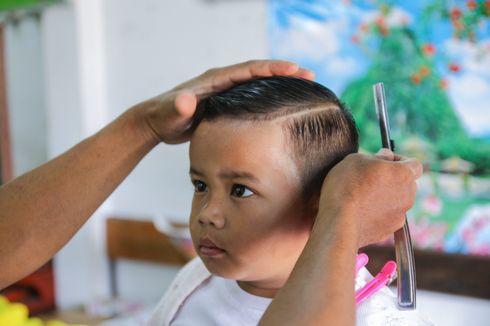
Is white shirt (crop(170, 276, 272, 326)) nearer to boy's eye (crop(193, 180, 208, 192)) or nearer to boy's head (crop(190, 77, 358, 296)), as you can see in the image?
boy's head (crop(190, 77, 358, 296))

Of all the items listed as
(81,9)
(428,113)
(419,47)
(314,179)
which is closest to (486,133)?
(428,113)

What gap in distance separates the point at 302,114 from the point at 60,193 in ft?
1.45

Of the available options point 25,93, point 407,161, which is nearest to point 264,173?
point 407,161

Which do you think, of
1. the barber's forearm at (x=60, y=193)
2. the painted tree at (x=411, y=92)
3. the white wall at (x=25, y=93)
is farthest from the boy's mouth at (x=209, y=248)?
the white wall at (x=25, y=93)

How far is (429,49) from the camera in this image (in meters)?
2.36

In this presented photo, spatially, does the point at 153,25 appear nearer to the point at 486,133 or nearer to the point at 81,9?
the point at 81,9

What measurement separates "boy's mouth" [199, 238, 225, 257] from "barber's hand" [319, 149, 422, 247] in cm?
22

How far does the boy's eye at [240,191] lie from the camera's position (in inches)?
33.9

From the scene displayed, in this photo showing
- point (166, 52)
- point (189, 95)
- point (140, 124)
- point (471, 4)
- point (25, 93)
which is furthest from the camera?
point (25, 93)

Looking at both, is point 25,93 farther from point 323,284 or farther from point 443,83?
point 323,284

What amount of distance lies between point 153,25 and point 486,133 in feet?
5.74

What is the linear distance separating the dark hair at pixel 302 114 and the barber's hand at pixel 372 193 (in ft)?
0.46

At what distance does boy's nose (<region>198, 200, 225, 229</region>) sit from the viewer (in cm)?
85

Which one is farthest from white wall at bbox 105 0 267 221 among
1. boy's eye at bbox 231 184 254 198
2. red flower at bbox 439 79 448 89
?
boy's eye at bbox 231 184 254 198
